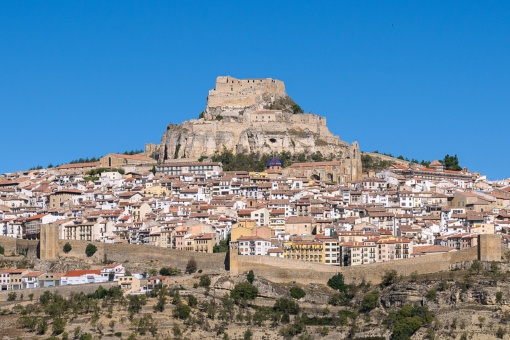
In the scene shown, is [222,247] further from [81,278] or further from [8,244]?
[8,244]

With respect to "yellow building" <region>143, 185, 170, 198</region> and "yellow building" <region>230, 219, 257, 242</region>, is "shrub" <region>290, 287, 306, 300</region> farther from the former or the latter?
"yellow building" <region>143, 185, 170, 198</region>

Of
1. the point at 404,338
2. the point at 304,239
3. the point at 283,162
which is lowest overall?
the point at 404,338

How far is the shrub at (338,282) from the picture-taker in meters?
56.1

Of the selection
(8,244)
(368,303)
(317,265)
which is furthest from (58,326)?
(368,303)

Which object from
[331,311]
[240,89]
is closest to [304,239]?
[331,311]

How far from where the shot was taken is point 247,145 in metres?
78.1

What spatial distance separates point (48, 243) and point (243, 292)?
33.9 ft

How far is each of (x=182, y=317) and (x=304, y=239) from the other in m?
8.87

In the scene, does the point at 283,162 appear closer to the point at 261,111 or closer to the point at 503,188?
the point at 261,111

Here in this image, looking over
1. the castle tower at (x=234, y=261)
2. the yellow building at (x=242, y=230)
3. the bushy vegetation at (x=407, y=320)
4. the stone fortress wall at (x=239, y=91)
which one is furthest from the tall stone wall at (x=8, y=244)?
the stone fortress wall at (x=239, y=91)

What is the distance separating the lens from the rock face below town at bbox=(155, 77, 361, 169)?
256 feet

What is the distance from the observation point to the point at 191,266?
5775 centimetres

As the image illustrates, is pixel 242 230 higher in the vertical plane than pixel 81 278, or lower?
higher

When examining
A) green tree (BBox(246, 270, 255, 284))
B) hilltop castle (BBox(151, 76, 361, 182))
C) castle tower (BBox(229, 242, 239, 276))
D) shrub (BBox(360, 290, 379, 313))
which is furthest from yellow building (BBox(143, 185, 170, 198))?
shrub (BBox(360, 290, 379, 313))
